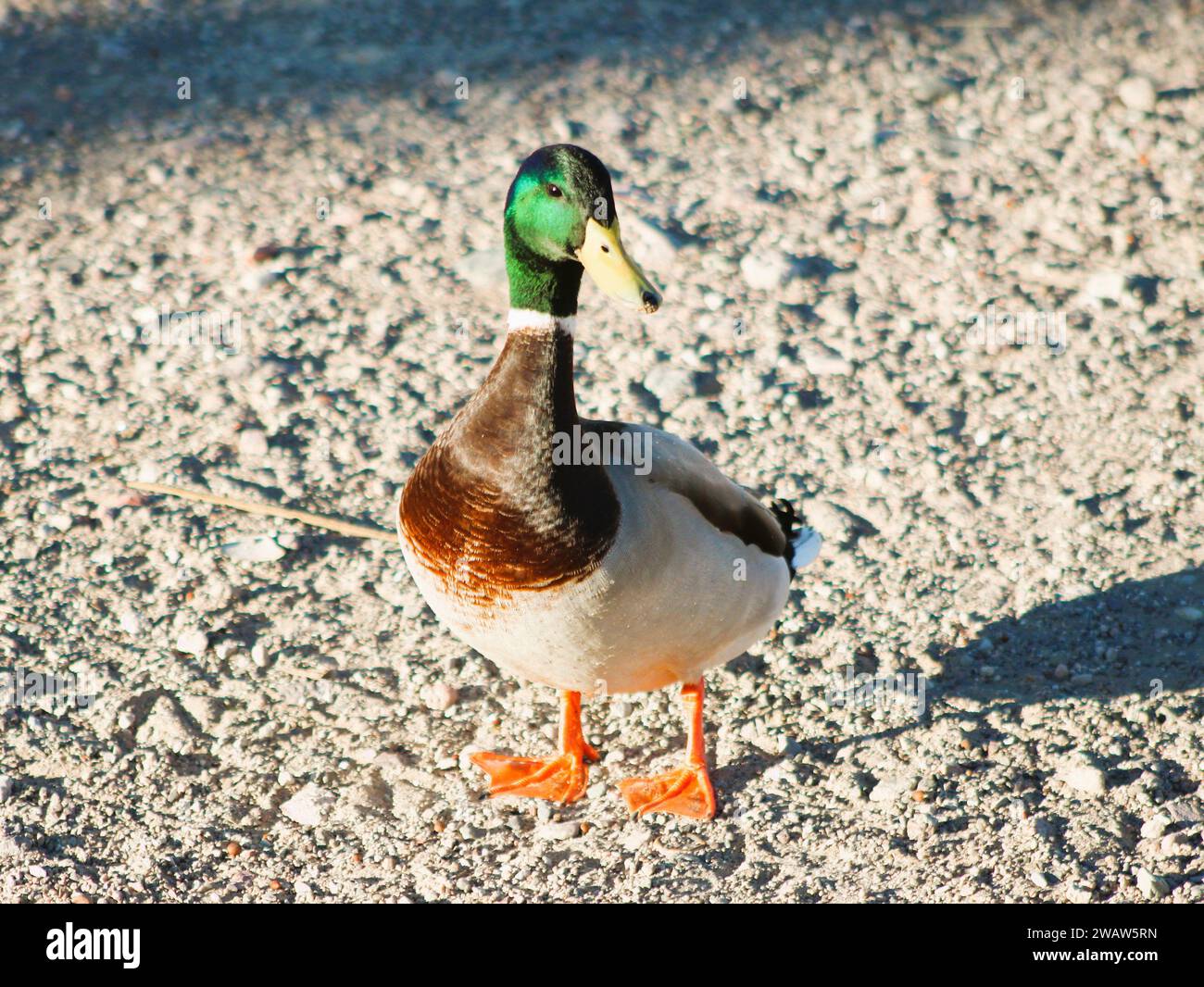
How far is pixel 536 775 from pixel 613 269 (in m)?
1.47

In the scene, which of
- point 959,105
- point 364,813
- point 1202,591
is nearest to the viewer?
point 364,813

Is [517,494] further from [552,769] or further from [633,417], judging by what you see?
[633,417]

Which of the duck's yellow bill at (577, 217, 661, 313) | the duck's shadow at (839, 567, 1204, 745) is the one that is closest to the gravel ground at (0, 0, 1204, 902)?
the duck's shadow at (839, 567, 1204, 745)

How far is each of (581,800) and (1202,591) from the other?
207 centimetres

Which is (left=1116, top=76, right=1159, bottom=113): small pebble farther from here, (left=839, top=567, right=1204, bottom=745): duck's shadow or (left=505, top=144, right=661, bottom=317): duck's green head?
(left=505, top=144, right=661, bottom=317): duck's green head

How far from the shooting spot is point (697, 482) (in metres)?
3.63

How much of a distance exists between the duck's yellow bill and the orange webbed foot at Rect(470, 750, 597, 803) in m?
1.40

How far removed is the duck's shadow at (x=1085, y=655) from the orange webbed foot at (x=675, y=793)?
465 millimetres

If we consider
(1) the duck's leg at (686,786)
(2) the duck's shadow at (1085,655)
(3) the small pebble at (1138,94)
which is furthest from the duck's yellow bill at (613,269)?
(3) the small pebble at (1138,94)

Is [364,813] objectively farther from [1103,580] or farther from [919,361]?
[919,361]

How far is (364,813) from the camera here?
12.2 ft

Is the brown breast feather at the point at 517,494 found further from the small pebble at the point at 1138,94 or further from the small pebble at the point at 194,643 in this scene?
the small pebble at the point at 1138,94

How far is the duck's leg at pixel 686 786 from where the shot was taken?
3.70m
